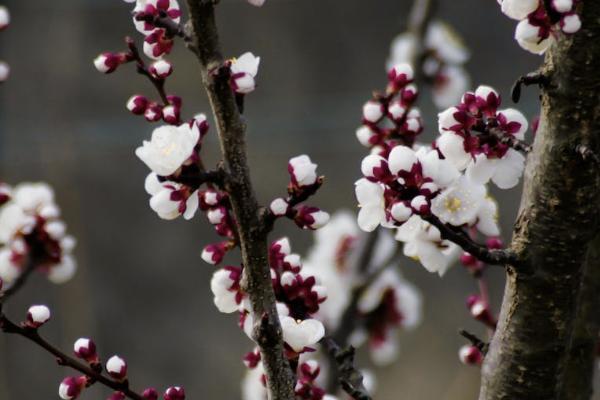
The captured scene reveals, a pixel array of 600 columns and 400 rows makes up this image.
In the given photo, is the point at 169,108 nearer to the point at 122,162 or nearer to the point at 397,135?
the point at 397,135

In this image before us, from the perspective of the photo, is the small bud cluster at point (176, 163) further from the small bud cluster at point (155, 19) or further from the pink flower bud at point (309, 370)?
the pink flower bud at point (309, 370)

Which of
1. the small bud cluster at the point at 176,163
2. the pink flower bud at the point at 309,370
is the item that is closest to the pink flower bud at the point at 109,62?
the small bud cluster at the point at 176,163

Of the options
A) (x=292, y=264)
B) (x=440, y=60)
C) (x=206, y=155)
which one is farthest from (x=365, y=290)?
(x=206, y=155)

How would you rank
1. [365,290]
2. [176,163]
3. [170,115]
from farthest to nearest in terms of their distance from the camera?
[365,290] → [170,115] → [176,163]

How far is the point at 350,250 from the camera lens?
83.0 inches

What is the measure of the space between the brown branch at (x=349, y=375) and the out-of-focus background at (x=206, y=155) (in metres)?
2.21

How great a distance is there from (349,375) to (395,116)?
29cm

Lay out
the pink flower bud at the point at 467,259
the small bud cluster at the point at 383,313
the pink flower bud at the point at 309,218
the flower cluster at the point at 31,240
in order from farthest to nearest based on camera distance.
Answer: the small bud cluster at the point at 383,313
the flower cluster at the point at 31,240
the pink flower bud at the point at 467,259
the pink flower bud at the point at 309,218

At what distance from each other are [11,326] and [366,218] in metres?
0.34

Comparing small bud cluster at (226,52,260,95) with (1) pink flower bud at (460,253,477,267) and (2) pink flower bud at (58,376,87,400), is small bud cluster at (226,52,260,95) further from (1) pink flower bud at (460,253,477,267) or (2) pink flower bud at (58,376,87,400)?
(1) pink flower bud at (460,253,477,267)

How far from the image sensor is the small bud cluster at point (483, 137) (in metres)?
0.91

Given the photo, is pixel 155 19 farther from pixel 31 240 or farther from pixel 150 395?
pixel 31 240

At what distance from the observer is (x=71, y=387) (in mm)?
941

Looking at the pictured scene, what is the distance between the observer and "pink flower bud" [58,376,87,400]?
94 cm
